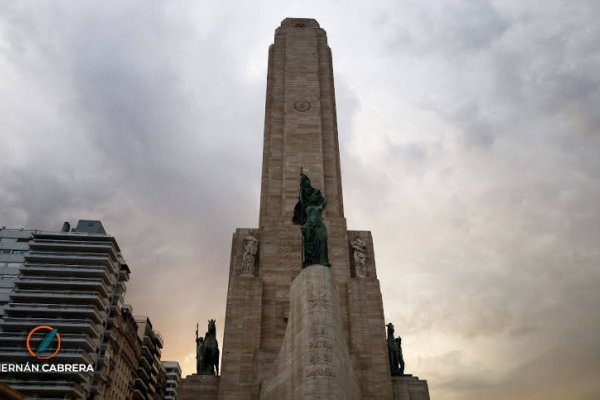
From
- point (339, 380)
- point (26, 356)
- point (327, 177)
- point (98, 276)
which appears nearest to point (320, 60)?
point (327, 177)

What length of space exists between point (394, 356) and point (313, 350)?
9.56 metres

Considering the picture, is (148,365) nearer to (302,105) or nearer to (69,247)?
(69,247)

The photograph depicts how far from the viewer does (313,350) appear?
14.0 metres

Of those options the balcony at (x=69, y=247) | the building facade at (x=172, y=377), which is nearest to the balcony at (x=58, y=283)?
the balcony at (x=69, y=247)

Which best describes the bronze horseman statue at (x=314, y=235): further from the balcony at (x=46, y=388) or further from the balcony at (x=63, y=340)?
the balcony at (x=63, y=340)

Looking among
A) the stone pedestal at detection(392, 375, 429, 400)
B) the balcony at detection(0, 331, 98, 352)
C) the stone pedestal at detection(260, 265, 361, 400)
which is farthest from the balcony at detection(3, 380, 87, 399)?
the stone pedestal at detection(260, 265, 361, 400)

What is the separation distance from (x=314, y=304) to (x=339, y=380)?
2329 millimetres

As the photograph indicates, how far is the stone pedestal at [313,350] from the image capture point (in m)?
13.6

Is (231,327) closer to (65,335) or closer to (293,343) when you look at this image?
(293,343)

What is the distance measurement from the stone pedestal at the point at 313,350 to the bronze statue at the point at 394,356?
5.80 meters

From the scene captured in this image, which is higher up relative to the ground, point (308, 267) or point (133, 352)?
point (133, 352)

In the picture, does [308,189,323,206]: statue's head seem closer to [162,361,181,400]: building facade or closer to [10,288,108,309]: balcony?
[10,288,108,309]: balcony

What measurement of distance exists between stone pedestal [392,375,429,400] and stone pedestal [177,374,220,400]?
24.7 ft

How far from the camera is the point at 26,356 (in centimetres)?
4569
